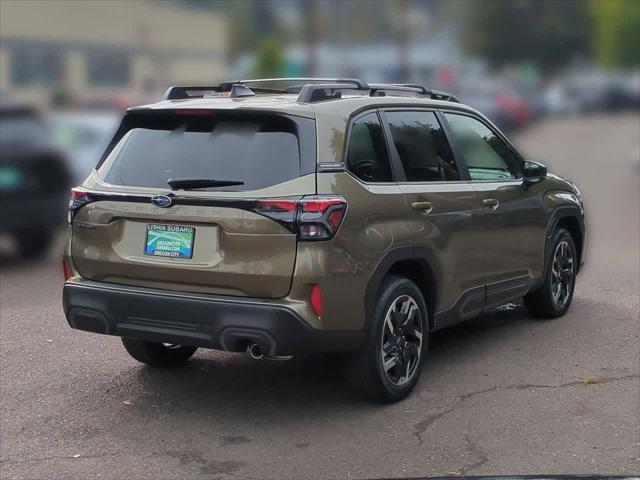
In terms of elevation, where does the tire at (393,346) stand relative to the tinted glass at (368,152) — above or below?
below

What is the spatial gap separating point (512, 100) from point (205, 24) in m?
21.4

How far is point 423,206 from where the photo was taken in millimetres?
6375

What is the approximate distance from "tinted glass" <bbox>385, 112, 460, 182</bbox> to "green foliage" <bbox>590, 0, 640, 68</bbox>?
77.0m

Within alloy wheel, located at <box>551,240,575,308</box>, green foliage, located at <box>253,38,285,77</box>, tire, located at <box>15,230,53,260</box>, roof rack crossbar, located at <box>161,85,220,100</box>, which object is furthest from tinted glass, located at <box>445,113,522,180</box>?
green foliage, located at <box>253,38,285,77</box>

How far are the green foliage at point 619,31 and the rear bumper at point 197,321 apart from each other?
78.7m

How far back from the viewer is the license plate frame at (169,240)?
5730mm

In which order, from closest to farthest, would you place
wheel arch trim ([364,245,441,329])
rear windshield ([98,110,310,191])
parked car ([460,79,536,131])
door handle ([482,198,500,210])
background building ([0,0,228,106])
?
rear windshield ([98,110,310,191])
wheel arch trim ([364,245,441,329])
door handle ([482,198,500,210])
parked car ([460,79,536,131])
background building ([0,0,228,106])

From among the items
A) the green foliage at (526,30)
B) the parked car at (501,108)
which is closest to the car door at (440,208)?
the parked car at (501,108)

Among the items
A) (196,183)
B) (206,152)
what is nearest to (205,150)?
(206,152)

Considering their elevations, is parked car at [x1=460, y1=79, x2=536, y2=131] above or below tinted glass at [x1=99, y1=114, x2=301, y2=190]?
below

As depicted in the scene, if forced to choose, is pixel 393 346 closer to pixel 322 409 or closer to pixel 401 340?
pixel 401 340

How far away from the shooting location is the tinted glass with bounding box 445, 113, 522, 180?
7180 millimetres

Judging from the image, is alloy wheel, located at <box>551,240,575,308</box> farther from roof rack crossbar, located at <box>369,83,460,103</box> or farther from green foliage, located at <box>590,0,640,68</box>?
green foliage, located at <box>590,0,640,68</box>

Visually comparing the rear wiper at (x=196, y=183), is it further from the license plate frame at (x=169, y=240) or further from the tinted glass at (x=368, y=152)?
the tinted glass at (x=368, y=152)
